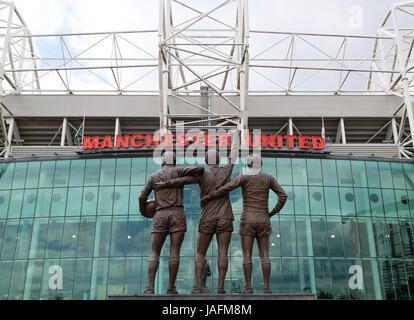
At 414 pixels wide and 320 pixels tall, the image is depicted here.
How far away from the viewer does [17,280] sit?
1136 inches

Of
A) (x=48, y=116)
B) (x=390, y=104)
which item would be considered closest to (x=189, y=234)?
(x=48, y=116)

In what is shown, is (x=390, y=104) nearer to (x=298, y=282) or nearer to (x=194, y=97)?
(x=194, y=97)

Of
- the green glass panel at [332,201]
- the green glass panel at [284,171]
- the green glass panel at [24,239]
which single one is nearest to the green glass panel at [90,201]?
the green glass panel at [24,239]

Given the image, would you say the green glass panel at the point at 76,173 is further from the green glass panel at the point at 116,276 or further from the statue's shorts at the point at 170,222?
the statue's shorts at the point at 170,222

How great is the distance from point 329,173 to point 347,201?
2.21 m

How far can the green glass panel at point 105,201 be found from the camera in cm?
2992

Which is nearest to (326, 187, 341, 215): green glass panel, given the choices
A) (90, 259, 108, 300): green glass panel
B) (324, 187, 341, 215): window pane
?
(324, 187, 341, 215): window pane

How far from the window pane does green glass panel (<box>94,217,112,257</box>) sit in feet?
47.3

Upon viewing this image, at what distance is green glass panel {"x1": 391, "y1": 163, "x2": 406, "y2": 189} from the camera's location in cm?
3100

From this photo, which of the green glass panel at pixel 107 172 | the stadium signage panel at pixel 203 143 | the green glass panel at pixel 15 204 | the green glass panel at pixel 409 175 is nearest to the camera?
the green glass panel at pixel 15 204

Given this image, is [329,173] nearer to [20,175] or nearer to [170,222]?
[170,222]

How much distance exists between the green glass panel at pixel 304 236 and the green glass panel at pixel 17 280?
1772cm

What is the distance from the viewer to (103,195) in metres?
30.3
